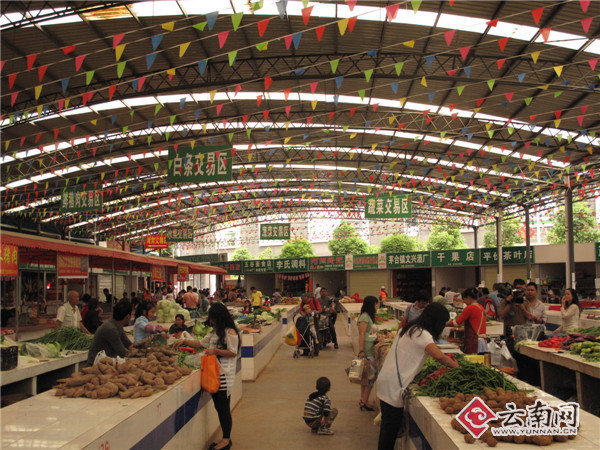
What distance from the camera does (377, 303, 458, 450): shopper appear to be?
423 centimetres

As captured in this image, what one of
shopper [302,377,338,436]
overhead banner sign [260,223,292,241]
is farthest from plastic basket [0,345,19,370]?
overhead banner sign [260,223,292,241]

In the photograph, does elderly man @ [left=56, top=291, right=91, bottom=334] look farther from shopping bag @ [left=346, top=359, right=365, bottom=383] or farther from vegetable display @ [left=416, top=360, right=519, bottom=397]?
vegetable display @ [left=416, top=360, right=519, bottom=397]

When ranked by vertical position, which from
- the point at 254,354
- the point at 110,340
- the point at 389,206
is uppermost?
the point at 389,206

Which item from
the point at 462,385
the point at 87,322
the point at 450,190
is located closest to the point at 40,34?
the point at 87,322

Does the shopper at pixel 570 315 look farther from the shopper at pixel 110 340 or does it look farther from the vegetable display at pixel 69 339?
the vegetable display at pixel 69 339

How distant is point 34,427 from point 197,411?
2.25 metres

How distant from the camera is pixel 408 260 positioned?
33.5 metres

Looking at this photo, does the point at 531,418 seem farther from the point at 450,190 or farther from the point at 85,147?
the point at 450,190

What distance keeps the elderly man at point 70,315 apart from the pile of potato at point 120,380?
459 cm

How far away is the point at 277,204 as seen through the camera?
4003 centimetres

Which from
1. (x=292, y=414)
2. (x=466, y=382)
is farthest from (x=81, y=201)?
(x=466, y=382)

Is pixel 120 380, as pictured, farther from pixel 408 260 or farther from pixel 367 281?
pixel 367 281

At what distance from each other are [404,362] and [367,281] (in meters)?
31.3

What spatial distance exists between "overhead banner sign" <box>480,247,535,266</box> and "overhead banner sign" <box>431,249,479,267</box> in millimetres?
467
